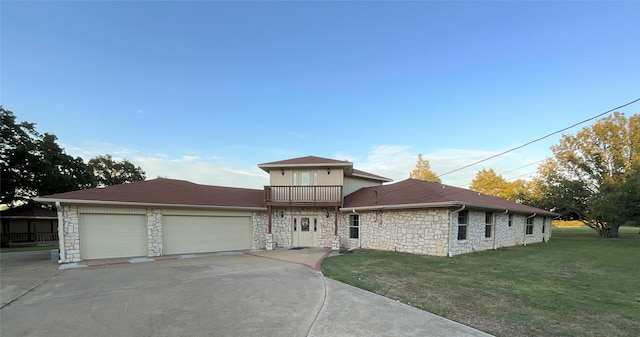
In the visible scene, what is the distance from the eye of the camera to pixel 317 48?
1341 centimetres

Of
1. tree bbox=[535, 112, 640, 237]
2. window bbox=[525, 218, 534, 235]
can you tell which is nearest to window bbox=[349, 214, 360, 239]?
window bbox=[525, 218, 534, 235]

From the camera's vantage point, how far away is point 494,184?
117ft

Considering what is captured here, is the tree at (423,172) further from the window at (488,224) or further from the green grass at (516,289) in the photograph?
the green grass at (516,289)

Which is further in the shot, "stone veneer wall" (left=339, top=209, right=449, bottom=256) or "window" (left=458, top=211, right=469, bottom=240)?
"window" (left=458, top=211, right=469, bottom=240)

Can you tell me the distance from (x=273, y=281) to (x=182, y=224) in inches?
325

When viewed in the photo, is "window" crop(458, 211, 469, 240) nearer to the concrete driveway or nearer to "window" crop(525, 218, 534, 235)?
the concrete driveway

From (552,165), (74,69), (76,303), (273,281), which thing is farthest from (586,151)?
(74,69)

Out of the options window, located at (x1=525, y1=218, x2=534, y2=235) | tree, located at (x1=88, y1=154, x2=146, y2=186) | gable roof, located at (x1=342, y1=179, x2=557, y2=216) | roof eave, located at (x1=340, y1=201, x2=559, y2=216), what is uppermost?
tree, located at (x1=88, y1=154, x2=146, y2=186)

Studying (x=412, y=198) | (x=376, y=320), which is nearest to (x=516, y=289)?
(x=376, y=320)

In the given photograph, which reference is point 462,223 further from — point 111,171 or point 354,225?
point 111,171

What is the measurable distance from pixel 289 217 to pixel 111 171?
28571mm

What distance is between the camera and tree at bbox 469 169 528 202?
109 ft

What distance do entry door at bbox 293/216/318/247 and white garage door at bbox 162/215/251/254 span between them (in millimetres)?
2717

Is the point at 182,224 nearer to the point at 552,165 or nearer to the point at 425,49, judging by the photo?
the point at 425,49
